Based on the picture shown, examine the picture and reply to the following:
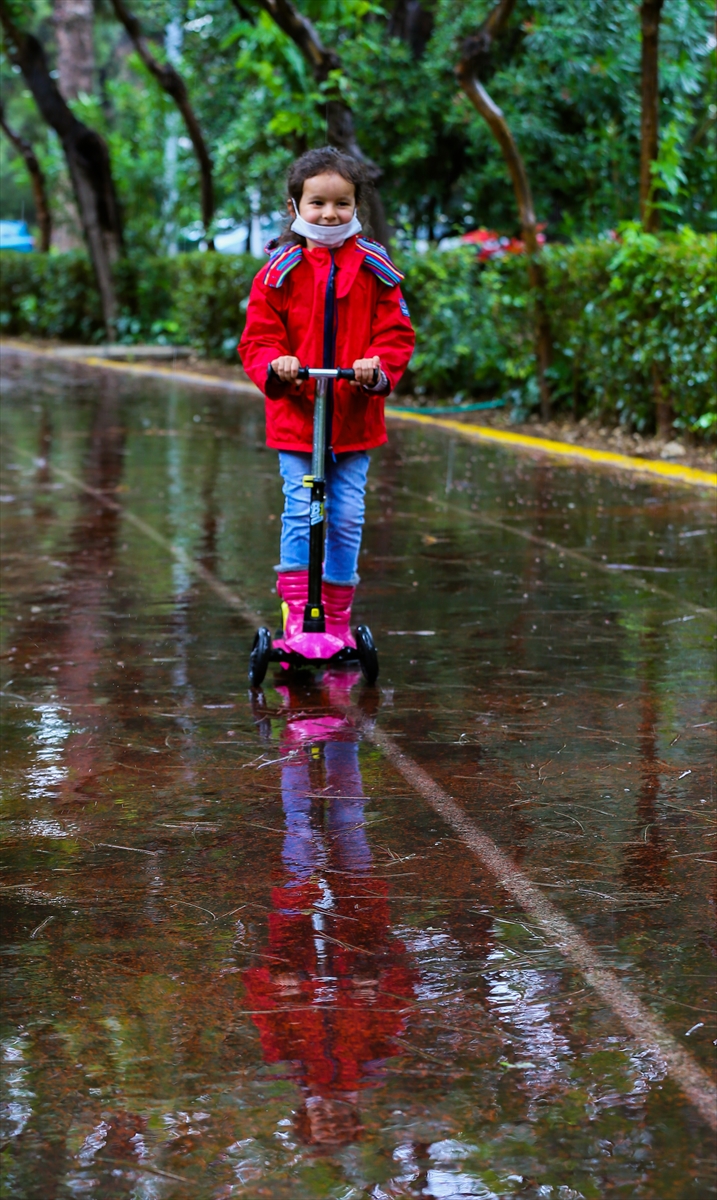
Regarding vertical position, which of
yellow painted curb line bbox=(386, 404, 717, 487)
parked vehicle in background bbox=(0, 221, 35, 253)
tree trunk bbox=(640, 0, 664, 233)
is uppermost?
parked vehicle in background bbox=(0, 221, 35, 253)

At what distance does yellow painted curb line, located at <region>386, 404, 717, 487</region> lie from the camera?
40.1 feet

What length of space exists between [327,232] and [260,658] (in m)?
1.53

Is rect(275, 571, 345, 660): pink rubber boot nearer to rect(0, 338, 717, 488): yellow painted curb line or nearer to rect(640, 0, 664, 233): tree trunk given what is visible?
rect(0, 338, 717, 488): yellow painted curb line

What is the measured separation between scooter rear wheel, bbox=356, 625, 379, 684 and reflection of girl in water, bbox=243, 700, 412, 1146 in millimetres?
1438

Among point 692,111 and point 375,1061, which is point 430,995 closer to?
point 375,1061

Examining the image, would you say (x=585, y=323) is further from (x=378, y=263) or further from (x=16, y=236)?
(x=16, y=236)

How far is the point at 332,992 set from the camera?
3.60 metres

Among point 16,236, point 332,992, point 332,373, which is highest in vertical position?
point 16,236

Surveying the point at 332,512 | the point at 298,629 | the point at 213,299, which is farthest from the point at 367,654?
the point at 213,299

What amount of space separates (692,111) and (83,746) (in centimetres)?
1627

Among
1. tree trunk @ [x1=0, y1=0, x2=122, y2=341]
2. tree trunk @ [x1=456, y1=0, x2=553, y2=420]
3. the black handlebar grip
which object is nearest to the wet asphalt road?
the black handlebar grip

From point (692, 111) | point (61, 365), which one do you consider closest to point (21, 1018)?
point (692, 111)

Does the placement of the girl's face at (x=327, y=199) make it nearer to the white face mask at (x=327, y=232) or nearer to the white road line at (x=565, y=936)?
the white face mask at (x=327, y=232)

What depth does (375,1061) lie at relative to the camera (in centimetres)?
327
